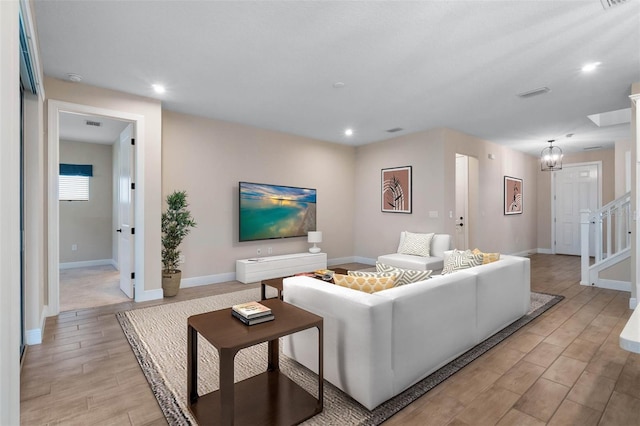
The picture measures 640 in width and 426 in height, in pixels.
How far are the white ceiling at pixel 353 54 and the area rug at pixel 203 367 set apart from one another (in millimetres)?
2597

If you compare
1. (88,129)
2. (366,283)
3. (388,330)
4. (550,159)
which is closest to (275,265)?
(366,283)

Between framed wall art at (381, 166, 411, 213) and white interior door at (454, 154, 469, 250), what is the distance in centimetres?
147

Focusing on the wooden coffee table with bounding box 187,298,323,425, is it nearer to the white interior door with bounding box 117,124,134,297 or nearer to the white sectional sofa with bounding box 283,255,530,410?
the white sectional sofa with bounding box 283,255,530,410

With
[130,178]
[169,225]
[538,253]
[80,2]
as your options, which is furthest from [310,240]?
[538,253]

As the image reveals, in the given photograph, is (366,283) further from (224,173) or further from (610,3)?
(224,173)

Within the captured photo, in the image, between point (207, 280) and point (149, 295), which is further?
point (207, 280)

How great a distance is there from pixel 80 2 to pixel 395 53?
2.48 metres

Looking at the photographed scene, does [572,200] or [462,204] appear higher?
[572,200]

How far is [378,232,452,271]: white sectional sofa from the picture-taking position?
4.99 m

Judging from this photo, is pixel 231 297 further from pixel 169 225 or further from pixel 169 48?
pixel 169 48

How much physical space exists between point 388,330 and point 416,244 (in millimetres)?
3856

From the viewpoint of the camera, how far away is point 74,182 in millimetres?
6523

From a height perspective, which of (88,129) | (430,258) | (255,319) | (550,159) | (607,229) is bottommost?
(430,258)

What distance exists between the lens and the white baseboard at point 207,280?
482cm
